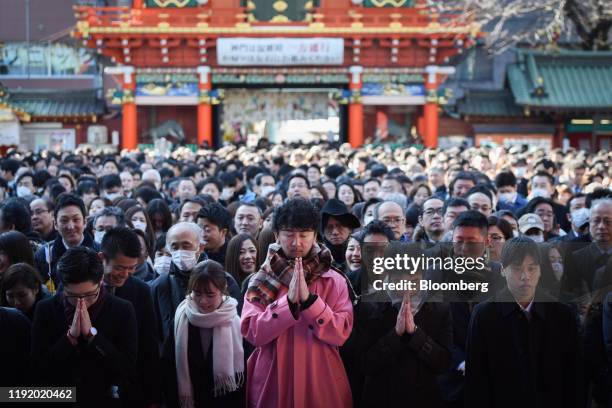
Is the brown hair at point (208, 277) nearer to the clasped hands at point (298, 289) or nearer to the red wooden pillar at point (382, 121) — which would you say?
the clasped hands at point (298, 289)

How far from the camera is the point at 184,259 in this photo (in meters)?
6.21

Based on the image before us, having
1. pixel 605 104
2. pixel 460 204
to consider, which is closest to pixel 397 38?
pixel 605 104

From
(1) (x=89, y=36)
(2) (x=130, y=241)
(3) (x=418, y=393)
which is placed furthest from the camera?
(1) (x=89, y=36)

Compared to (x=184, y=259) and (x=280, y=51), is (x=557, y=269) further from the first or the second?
(x=280, y=51)

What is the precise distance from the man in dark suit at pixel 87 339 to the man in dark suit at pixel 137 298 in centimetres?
17

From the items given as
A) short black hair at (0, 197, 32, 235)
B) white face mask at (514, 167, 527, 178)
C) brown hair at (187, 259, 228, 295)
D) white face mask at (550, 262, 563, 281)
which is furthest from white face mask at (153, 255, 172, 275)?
white face mask at (514, 167, 527, 178)

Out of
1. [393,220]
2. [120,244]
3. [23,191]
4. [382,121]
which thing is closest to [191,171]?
[23,191]

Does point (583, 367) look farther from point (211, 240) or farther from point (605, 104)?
point (605, 104)

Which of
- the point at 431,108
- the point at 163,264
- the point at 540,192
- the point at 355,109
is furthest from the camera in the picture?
the point at 355,109

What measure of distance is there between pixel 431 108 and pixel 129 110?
9.45 m

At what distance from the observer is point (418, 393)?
5.00 m

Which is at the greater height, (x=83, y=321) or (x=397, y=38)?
(x=397, y=38)

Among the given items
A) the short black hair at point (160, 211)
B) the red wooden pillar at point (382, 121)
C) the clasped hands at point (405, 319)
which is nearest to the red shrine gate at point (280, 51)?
the red wooden pillar at point (382, 121)

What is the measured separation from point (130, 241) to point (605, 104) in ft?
82.4
